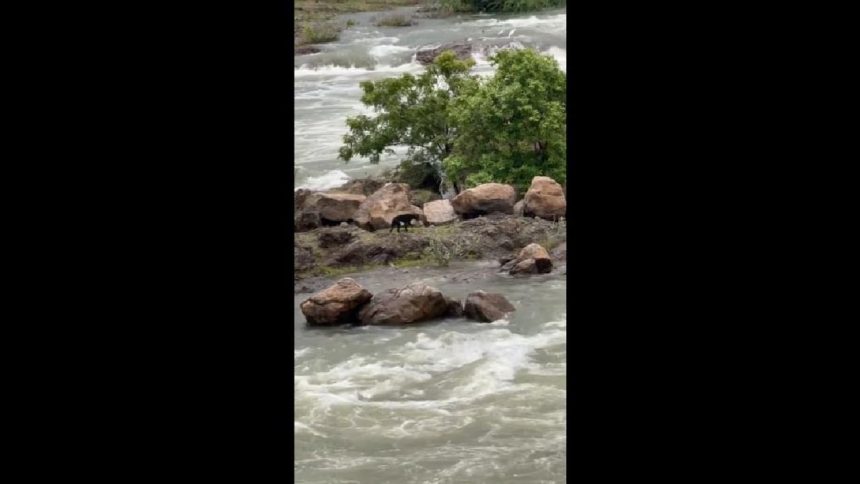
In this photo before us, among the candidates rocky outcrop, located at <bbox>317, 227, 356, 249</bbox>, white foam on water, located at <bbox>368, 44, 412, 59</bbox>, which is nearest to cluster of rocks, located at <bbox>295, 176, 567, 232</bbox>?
rocky outcrop, located at <bbox>317, 227, 356, 249</bbox>

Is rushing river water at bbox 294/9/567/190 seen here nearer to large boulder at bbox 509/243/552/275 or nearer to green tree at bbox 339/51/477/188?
green tree at bbox 339/51/477/188

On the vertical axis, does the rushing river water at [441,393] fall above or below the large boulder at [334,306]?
below

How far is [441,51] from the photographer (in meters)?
19.3

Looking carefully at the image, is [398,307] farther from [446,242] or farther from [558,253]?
[558,253]

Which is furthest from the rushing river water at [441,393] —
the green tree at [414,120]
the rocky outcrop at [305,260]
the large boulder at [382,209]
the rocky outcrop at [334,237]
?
the green tree at [414,120]

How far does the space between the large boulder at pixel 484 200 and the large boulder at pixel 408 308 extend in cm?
303

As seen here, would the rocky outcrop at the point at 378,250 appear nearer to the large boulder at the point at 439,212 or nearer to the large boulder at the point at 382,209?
the large boulder at the point at 382,209

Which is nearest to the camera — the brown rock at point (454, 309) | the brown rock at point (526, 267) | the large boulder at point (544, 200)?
the brown rock at point (454, 309)

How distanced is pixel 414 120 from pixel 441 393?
24.4ft

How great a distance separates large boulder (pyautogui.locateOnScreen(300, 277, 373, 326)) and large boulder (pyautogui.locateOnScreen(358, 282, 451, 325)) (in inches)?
4.1

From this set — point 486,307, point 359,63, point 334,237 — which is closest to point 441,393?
point 486,307

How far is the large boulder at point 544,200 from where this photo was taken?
1412 cm
